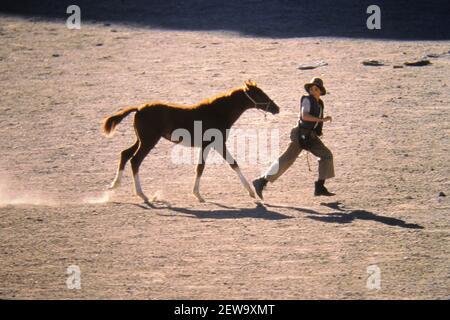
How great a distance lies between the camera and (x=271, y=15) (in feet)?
76.2

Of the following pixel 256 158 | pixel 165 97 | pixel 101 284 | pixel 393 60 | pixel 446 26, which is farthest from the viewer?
pixel 446 26

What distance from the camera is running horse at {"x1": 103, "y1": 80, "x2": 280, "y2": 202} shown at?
12555mm

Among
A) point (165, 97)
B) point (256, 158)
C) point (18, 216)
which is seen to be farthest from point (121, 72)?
point (18, 216)

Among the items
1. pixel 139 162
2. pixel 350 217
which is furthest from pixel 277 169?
pixel 139 162

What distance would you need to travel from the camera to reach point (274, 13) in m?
23.3

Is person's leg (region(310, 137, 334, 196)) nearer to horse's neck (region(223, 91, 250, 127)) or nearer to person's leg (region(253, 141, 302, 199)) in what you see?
person's leg (region(253, 141, 302, 199))

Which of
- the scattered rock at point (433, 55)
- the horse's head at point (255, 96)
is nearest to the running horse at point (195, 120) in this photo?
the horse's head at point (255, 96)

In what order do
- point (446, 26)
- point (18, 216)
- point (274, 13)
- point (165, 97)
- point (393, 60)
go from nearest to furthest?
point (18, 216) < point (165, 97) < point (393, 60) < point (446, 26) < point (274, 13)

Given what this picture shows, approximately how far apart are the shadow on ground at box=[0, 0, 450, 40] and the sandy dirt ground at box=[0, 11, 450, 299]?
2.45 ft

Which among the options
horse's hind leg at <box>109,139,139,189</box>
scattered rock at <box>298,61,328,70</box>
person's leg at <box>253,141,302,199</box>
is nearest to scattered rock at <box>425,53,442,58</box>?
scattered rock at <box>298,61,328,70</box>

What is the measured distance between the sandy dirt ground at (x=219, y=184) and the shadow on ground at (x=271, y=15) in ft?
2.45

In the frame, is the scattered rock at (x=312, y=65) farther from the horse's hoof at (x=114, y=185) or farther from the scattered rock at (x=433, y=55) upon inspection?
the horse's hoof at (x=114, y=185)
